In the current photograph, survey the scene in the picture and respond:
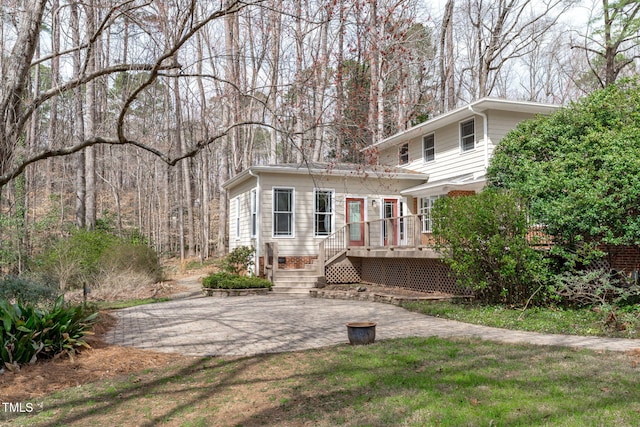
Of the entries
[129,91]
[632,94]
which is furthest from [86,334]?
[632,94]

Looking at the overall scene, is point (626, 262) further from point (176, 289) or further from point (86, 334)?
point (176, 289)

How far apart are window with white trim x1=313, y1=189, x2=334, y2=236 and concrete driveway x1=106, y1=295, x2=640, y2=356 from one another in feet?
16.7

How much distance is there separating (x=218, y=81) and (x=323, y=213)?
7.66m

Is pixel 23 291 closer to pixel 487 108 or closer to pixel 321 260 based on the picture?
pixel 321 260

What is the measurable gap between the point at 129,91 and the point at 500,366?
20.6ft

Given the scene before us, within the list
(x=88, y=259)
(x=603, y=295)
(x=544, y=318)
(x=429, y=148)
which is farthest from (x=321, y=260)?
(x=603, y=295)

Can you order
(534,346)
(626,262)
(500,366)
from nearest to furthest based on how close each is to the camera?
1. (500,366)
2. (534,346)
3. (626,262)

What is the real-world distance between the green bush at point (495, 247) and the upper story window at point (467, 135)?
6138mm

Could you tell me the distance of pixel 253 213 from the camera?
55.1 ft

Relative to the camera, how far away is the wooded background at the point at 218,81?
21.6ft

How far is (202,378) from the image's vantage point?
5.29 meters

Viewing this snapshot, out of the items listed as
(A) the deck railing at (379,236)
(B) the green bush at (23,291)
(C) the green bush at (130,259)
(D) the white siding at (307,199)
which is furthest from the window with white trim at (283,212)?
(B) the green bush at (23,291)

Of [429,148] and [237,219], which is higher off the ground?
[429,148]

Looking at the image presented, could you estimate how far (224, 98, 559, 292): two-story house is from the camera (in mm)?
14641
